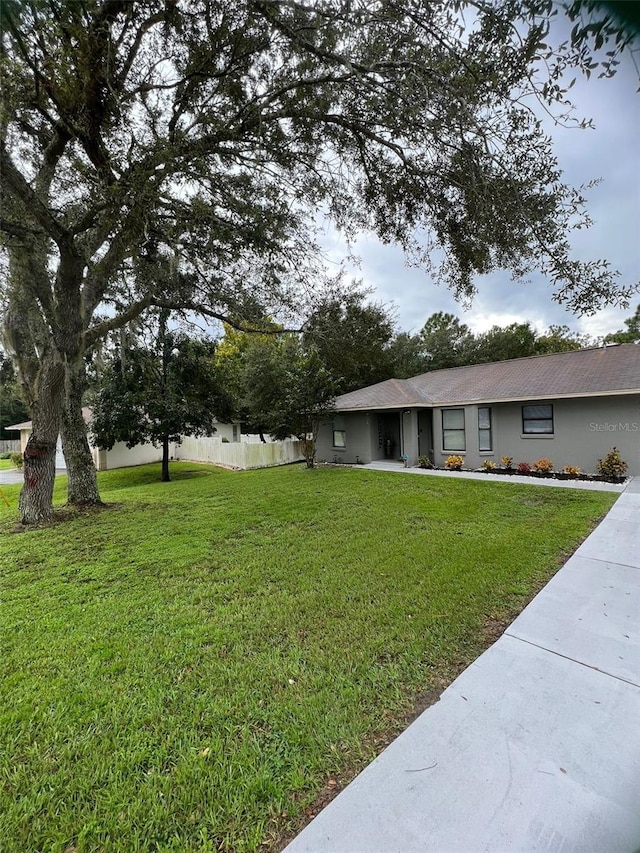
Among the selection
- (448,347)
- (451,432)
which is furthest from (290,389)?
(448,347)

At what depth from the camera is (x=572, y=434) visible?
10.4 m

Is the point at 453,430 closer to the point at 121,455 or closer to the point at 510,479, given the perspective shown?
the point at 510,479

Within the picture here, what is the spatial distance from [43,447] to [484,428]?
38.6ft

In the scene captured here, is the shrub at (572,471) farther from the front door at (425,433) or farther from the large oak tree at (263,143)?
the large oak tree at (263,143)

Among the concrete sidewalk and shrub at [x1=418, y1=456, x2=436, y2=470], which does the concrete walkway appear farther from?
the concrete sidewalk

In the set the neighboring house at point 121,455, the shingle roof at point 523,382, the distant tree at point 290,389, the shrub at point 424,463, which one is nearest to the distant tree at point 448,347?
the shingle roof at point 523,382

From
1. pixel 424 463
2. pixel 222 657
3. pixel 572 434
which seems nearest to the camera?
pixel 222 657

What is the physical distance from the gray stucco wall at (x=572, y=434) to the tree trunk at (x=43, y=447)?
1123 cm

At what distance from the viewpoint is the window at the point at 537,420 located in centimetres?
1081

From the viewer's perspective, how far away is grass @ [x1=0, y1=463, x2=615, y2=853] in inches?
64.1

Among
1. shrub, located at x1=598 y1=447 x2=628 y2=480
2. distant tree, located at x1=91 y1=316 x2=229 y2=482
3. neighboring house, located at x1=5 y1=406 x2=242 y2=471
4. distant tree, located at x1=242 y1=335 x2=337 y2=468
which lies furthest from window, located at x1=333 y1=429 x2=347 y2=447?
shrub, located at x1=598 y1=447 x2=628 y2=480

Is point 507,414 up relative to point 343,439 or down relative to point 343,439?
up

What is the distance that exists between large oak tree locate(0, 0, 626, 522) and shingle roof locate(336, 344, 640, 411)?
658 centimetres

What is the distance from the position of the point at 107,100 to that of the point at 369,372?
57.7 feet
